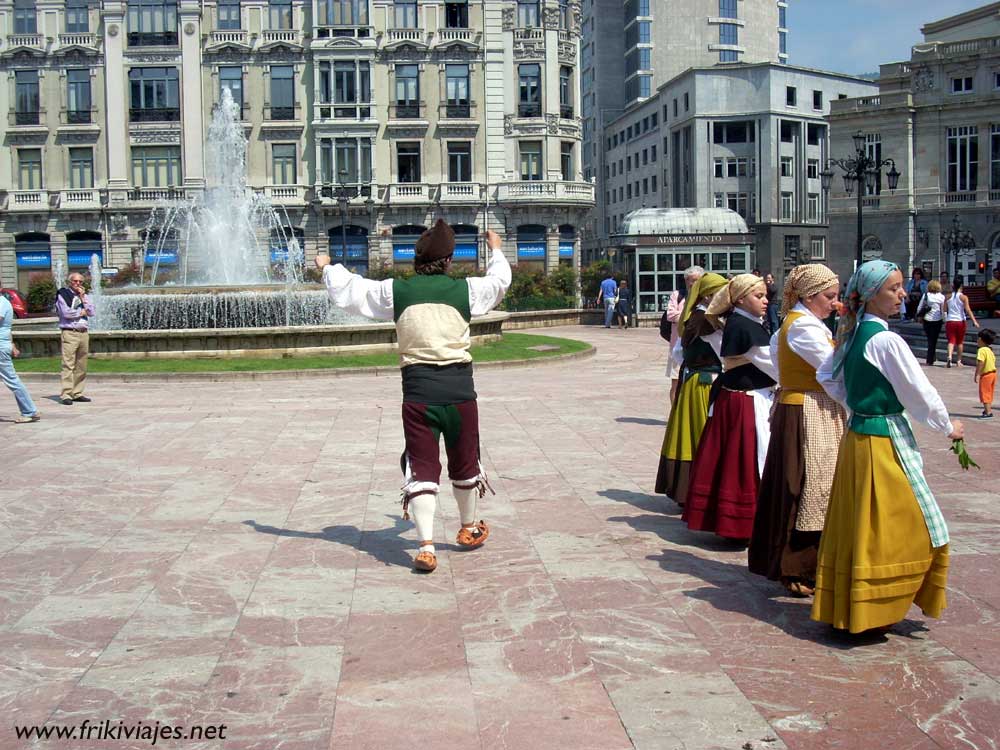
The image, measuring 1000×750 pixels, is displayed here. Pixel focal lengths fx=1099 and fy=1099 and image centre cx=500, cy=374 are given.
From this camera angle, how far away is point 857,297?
5430 millimetres

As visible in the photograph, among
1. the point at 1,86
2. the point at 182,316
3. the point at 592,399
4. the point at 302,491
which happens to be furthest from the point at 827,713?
the point at 1,86

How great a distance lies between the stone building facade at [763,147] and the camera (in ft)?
238

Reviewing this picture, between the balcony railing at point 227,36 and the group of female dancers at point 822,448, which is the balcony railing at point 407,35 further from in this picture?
the group of female dancers at point 822,448

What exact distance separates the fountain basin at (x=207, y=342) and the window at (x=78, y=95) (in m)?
34.6

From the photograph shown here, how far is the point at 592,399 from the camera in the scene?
15945 mm

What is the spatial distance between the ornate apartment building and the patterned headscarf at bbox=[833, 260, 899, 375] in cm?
4702

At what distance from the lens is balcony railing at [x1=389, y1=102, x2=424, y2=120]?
5297cm

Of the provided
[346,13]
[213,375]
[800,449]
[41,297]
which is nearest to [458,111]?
[346,13]

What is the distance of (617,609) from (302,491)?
4119 millimetres

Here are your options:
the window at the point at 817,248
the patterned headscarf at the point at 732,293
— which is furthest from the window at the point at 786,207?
the patterned headscarf at the point at 732,293

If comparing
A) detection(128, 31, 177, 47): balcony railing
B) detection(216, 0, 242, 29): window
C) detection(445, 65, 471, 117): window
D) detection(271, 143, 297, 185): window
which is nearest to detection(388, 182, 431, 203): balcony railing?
detection(445, 65, 471, 117): window

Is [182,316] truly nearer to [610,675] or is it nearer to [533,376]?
[533,376]

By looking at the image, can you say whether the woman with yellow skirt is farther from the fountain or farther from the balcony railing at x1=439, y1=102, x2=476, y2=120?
the balcony railing at x1=439, y1=102, x2=476, y2=120

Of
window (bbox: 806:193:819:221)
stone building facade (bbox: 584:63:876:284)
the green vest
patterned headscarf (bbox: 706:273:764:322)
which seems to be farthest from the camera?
window (bbox: 806:193:819:221)
